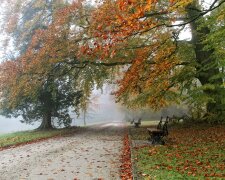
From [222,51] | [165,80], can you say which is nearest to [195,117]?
[165,80]

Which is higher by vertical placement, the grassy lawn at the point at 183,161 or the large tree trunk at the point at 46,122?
the large tree trunk at the point at 46,122

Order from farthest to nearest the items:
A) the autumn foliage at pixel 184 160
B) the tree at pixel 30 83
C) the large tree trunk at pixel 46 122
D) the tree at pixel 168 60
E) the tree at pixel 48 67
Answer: the large tree trunk at pixel 46 122
the tree at pixel 30 83
the tree at pixel 48 67
the tree at pixel 168 60
the autumn foliage at pixel 184 160

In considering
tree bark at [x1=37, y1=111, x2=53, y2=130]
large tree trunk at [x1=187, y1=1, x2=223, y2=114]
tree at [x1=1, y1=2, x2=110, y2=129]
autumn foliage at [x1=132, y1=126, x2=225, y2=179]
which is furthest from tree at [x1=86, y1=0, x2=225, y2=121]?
tree bark at [x1=37, y1=111, x2=53, y2=130]

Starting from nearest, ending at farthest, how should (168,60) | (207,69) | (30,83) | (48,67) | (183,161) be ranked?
(183,161) < (168,60) < (207,69) < (48,67) < (30,83)

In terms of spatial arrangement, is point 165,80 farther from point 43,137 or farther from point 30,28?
point 30,28

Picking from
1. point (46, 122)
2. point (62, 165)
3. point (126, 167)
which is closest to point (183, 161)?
point (126, 167)

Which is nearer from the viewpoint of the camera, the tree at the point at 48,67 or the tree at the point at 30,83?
the tree at the point at 48,67

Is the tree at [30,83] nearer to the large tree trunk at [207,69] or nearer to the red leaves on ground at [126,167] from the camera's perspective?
the large tree trunk at [207,69]

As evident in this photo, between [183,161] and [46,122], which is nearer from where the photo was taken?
[183,161]

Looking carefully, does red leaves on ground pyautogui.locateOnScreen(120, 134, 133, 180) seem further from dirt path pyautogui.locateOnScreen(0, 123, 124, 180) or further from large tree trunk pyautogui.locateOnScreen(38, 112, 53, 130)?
large tree trunk pyautogui.locateOnScreen(38, 112, 53, 130)

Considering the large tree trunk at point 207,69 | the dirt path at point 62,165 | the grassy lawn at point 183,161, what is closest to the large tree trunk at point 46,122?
the large tree trunk at point 207,69

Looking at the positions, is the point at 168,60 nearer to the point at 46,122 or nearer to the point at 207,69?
the point at 207,69

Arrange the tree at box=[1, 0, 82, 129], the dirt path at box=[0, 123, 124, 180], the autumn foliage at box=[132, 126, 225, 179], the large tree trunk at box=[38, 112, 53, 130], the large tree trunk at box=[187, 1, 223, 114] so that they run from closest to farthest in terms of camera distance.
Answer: the autumn foliage at box=[132, 126, 225, 179]
the dirt path at box=[0, 123, 124, 180]
the large tree trunk at box=[187, 1, 223, 114]
the tree at box=[1, 0, 82, 129]
the large tree trunk at box=[38, 112, 53, 130]

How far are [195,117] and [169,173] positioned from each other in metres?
18.9
